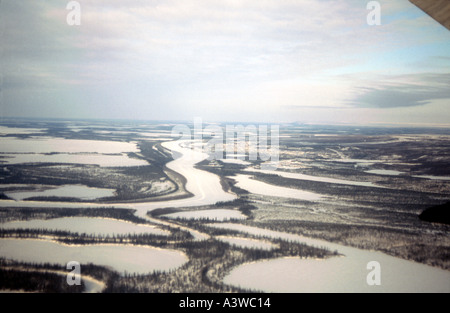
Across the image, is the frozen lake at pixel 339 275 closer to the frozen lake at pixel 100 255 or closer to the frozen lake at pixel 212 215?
the frozen lake at pixel 100 255

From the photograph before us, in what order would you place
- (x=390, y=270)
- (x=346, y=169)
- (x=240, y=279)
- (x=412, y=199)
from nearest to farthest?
(x=240, y=279) → (x=390, y=270) → (x=412, y=199) → (x=346, y=169)

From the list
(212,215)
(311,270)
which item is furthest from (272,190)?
(311,270)

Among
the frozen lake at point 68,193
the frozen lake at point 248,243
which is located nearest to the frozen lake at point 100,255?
the frozen lake at point 248,243

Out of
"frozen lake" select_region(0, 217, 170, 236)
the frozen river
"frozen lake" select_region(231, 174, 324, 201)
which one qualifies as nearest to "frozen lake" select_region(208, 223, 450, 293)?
the frozen river

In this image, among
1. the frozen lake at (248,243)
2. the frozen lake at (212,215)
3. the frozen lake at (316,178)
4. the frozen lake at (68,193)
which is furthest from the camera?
the frozen lake at (316,178)

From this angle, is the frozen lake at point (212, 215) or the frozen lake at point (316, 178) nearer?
the frozen lake at point (212, 215)

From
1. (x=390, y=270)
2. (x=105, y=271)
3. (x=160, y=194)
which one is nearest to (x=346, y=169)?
(x=160, y=194)

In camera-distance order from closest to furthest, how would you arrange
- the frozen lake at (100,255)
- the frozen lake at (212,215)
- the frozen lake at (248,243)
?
the frozen lake at (100,255)
the frozen lake at (248,243)
the frozen lake at (212,215)

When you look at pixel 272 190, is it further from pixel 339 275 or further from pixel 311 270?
pixel 339 275
